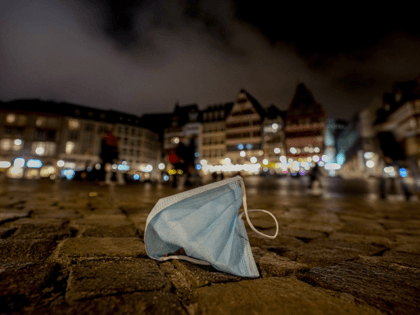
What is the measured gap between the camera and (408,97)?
27000 millimetres

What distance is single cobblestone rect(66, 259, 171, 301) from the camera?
927mm

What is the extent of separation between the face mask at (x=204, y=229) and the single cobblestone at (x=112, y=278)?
0.13m

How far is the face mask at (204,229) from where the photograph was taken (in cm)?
122

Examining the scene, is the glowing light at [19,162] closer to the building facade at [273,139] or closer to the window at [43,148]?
the window at [43,148]

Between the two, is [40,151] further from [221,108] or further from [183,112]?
[221,108]

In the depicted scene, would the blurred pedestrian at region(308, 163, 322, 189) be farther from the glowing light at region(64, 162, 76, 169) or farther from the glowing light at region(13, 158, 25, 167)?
the glowing light at region(13, 158, 25, 167)

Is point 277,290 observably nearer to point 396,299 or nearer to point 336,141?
point 396,299

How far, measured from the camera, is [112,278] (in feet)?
3.48

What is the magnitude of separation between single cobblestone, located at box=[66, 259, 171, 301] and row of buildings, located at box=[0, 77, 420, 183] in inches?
1152

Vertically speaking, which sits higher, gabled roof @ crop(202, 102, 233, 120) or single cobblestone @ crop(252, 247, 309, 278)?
gabled roof @ crop(202, 102, 233, 120)

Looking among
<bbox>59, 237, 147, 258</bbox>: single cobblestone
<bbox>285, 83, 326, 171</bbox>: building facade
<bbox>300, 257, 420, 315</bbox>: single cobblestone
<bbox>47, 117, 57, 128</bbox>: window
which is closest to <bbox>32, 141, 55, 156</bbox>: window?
<bbox>47, 117, 57, 128</bbox>: window

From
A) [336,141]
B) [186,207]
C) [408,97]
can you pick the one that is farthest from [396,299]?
[336,141]

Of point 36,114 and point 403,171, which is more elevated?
point 36,114

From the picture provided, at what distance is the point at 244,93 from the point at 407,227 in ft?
134
